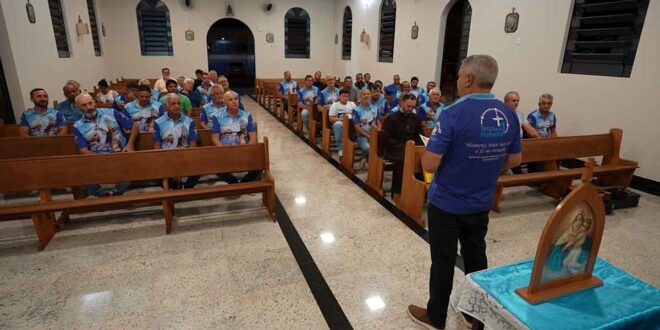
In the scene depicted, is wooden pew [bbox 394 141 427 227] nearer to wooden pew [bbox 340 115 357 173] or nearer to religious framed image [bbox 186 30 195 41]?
wooden pew [bbox 340 115 357 173]

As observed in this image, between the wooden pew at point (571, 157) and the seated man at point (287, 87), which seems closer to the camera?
the wooden pew at point (571, 157)

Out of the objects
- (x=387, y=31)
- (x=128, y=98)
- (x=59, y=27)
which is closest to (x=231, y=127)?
(x=128, y=98)

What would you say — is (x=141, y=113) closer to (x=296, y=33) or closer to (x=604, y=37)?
(x=604, y=37)

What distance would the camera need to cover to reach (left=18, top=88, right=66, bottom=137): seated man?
167 inches

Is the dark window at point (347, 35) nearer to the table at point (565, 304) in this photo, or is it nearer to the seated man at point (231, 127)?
the seated man at point (231, 127)

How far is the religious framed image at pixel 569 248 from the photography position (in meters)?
1.23

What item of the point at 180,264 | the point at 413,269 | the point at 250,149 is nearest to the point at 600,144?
the point at 413,269

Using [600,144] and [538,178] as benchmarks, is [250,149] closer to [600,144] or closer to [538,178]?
[538,178]

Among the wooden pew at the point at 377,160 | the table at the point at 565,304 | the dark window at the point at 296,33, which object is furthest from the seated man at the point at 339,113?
the dark window at the point at 296,33

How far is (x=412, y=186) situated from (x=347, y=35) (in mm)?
10872

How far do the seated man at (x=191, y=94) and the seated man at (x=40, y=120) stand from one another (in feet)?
8.22

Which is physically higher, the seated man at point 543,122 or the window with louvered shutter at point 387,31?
the window with louvered shutter at point 387,31

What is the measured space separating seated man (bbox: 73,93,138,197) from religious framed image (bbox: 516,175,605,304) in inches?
149

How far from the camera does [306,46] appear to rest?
14289mm
